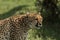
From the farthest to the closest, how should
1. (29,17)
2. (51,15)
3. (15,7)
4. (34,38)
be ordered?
(15,7)
(51,15)
(34,38)
(29,17)

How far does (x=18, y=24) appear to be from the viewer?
662 centimetres

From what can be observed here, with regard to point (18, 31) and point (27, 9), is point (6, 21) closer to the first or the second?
point (18, 31)

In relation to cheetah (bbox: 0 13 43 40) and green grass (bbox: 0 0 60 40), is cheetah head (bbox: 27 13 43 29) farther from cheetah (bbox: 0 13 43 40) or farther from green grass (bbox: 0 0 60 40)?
green grass (bbox: 0 0 60 40)

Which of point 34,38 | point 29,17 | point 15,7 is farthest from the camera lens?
point 15,7

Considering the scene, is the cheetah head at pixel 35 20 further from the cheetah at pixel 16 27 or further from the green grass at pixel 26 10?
the green grass at pixel 26 10

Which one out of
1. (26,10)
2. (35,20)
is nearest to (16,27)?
(35,20)

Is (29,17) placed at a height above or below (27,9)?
above

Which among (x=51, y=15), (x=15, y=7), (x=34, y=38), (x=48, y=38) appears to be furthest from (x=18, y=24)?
(x=15, y=7)

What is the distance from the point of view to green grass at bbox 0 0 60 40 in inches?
381

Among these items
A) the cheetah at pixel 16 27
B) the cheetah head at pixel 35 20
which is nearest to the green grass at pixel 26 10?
the cheetah at pixel 16 27

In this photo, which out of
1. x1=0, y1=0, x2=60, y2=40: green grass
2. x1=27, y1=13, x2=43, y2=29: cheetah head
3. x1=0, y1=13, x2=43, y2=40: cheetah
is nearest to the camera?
x1=27, y1=13, x2=43, y2=29: cheetah head

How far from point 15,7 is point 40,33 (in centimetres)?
372

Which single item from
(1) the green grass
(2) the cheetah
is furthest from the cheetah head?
(1) the green grass

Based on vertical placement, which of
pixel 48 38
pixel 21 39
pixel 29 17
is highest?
pixel 29 17
